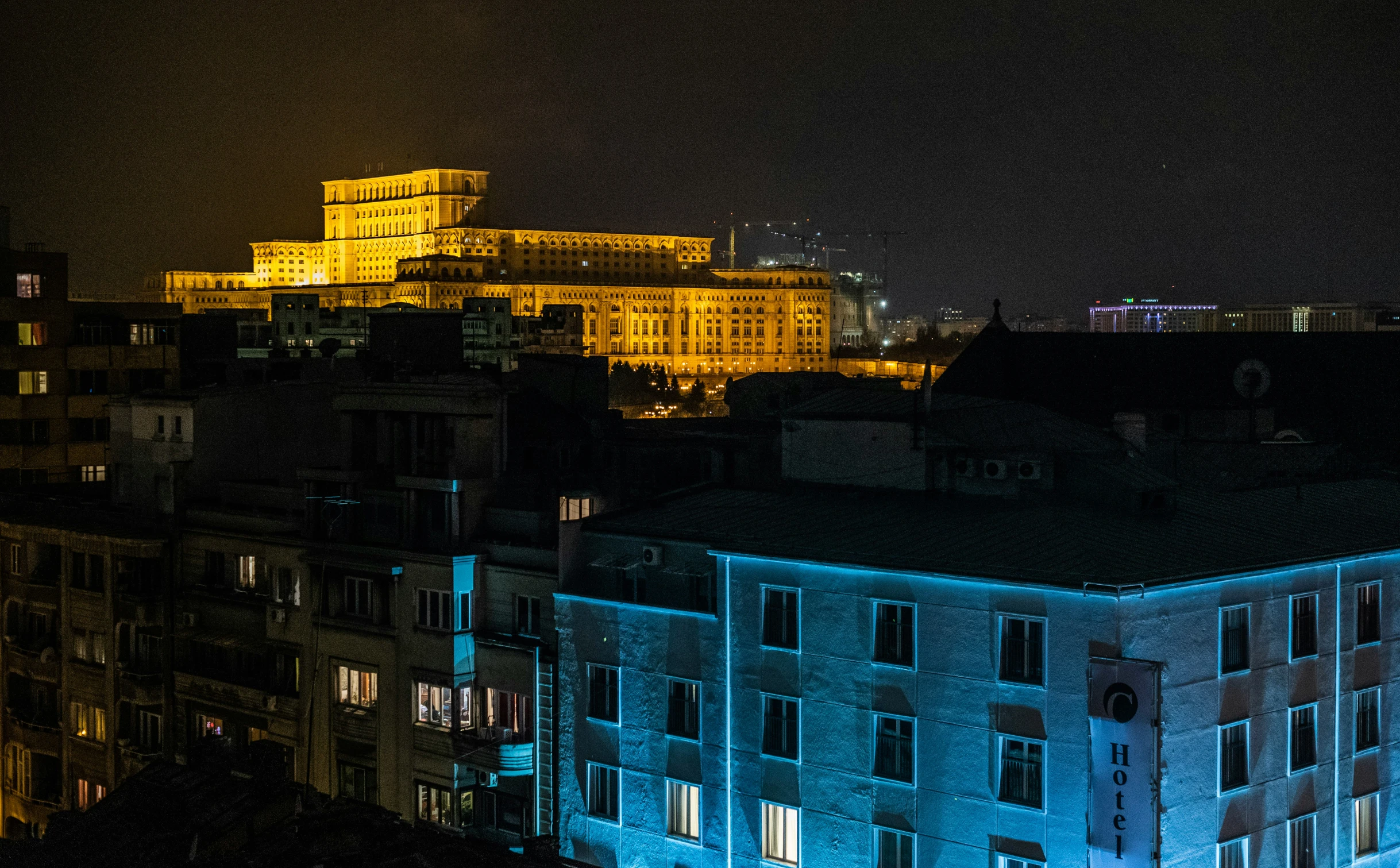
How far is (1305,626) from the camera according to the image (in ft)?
73.2

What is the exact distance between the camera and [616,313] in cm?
19475

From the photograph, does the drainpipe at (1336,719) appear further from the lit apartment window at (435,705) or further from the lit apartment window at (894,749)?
the lit apartment window at (435,705)

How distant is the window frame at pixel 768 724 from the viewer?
23.2 metres

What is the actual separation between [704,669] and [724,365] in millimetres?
175332

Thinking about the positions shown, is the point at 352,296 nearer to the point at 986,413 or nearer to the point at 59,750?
the point at 59,750

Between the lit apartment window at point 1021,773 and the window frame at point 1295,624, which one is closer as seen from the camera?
the lit apartment window at point 1021,773

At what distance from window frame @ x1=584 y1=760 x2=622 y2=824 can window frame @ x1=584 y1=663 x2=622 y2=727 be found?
2.13ft

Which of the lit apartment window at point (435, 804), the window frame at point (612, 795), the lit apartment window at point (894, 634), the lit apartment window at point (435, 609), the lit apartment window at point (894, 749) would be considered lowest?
the lit apartment window at point (435, 804)

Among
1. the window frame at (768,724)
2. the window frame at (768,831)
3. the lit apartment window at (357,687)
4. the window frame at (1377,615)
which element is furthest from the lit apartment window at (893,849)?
the lit apartment window at (357,687)

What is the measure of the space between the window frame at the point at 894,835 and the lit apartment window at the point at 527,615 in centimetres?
779

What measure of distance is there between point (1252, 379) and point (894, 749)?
2868cm

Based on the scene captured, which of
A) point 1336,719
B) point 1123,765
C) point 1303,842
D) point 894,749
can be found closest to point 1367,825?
point 1303,842

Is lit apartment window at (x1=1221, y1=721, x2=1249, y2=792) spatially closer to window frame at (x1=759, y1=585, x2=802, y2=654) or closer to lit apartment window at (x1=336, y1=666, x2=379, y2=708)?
window frame at (x1=759, y1=585, x2=802, y2=654)

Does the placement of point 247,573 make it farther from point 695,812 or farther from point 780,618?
point 780,618
